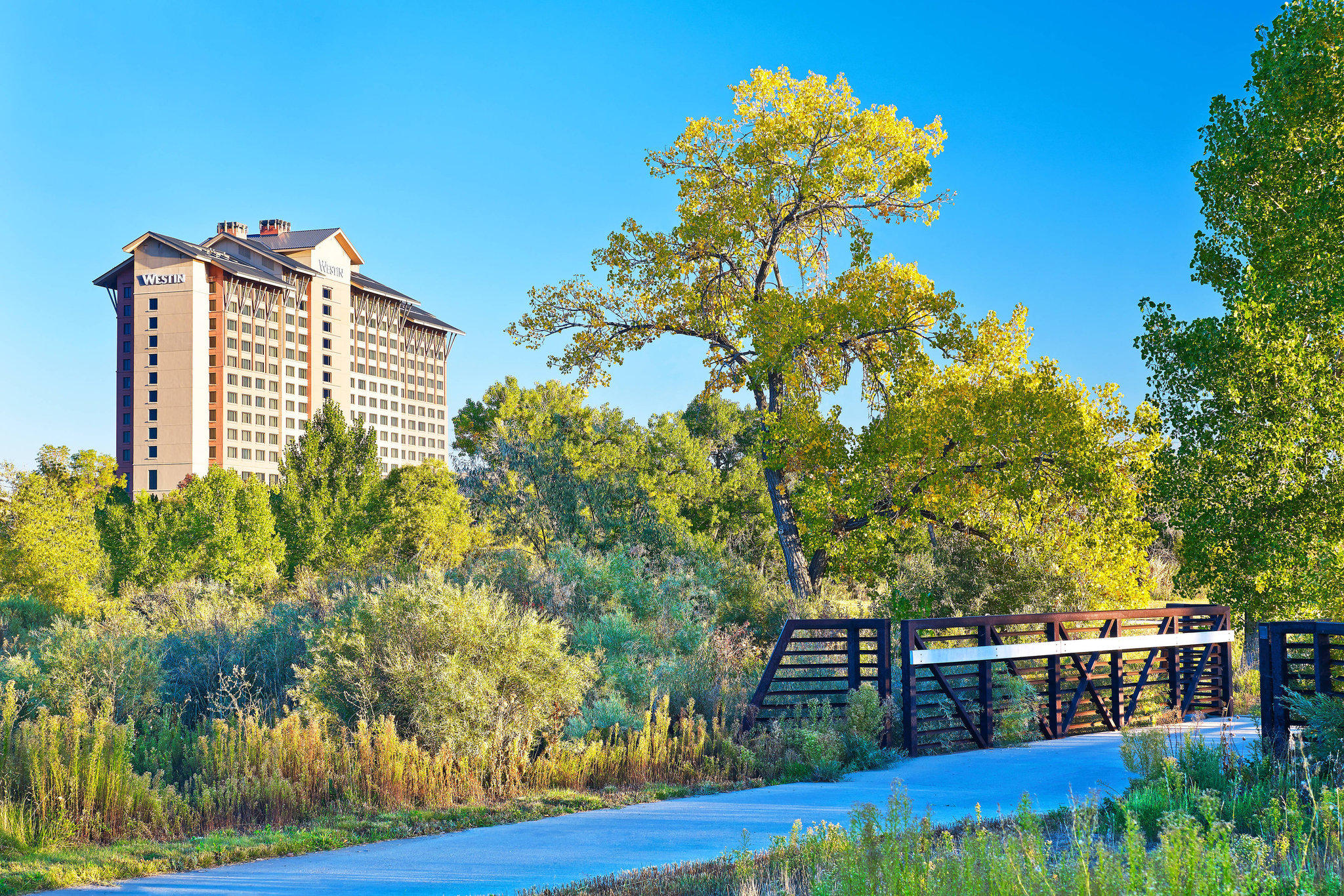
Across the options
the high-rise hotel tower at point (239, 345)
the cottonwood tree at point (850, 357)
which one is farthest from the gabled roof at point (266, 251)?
the cottonwood tree at point (850, 357)

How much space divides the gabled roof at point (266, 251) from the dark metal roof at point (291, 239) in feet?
5.35

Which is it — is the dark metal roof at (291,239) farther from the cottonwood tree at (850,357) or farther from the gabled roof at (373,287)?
the cottonwood tree at (850,357)

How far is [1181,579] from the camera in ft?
59.2

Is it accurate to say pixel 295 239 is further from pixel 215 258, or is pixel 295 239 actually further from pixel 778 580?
pixel 778 580

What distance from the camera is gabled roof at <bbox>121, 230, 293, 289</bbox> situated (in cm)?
11612

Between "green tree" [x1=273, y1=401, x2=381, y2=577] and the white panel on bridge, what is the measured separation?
35.5 meters

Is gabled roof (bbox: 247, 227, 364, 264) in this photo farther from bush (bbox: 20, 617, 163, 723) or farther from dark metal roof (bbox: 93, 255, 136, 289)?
bush (bbox: 20, 617, 163, 723)

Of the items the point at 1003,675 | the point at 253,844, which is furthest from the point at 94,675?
the point at 1003,675

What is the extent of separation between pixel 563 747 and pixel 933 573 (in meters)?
12.6

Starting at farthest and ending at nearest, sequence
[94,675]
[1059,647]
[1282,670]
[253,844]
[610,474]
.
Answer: [610,474]
[1059,647]
[1282,670]
[94,675]
[253,844]

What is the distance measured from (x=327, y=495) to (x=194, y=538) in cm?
571

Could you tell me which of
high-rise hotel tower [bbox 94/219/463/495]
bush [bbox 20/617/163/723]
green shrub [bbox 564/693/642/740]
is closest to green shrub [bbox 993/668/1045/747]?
green shrub [bbox 564/693/642/740]

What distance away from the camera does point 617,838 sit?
23.7 ft

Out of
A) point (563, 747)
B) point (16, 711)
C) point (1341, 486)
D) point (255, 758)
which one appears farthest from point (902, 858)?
point (1341, 486)
